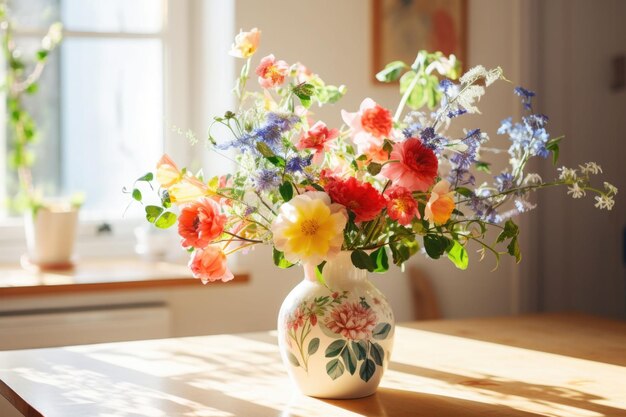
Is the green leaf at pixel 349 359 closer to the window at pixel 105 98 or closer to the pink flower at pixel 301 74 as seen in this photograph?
the pink flower at pixel 301 74

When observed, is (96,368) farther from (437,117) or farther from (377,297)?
(437,117)

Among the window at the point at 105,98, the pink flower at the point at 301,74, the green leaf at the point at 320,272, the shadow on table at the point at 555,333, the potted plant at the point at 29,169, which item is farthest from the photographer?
the window at the point at 105,98

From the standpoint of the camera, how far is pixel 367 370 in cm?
153

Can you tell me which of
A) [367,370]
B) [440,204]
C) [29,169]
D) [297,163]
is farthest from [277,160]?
[29,169]

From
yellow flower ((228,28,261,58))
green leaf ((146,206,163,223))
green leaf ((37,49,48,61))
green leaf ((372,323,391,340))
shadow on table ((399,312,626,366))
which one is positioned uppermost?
green leaf ((37,49,48,61))

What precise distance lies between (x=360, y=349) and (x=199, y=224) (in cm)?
31

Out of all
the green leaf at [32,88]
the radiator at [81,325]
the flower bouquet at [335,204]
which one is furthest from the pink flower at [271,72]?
the green leaf at [32,88]

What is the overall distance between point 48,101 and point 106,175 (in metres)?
0.30

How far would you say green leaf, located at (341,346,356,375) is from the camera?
1.50m

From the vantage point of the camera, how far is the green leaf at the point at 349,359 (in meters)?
1.50

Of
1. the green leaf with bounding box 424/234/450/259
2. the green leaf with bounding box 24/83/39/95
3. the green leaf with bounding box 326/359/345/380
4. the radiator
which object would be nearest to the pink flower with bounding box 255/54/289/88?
the green leaf with bounding box 424/234/450/259

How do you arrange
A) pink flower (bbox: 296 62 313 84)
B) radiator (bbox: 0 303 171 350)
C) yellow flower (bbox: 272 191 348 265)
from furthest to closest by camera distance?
radiator (bbox: 0 303 171 350), pink flower (bbox: 296 62 313 84), yellow flower (bbox: 272 191 348 265)

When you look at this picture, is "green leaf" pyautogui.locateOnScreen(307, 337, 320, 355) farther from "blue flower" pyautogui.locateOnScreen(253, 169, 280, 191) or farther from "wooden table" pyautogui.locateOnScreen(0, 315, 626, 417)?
"blue flower" pyautogui.locateOnScreen(253, 169, 280, 191)

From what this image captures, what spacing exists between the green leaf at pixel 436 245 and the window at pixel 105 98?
1932 mm
